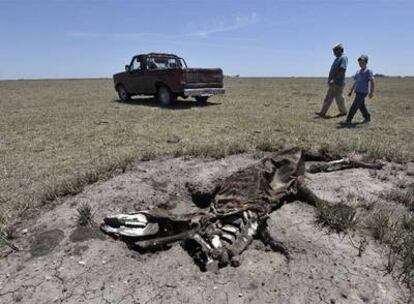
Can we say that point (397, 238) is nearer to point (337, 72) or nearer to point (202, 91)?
point (337, 72)

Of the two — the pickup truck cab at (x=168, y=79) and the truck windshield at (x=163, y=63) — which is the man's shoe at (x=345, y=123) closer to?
the pickup truck cab at (x=168, y=79)

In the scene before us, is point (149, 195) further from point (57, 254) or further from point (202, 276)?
point (202, 276)

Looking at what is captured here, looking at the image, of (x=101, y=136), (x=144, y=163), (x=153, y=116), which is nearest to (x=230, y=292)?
(x=144, y=163)

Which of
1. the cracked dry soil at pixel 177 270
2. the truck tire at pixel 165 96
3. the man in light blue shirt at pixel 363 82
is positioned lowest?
the cracked dry soil at pixel 177 270

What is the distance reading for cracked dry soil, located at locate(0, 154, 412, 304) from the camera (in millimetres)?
2879

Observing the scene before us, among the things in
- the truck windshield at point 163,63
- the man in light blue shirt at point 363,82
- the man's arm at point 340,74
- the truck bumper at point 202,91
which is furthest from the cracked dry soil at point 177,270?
the truck windshield at point 163,63

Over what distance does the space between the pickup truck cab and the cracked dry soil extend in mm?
8787

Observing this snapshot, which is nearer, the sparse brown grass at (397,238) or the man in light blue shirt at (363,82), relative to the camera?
the sparse brown grass at (397,238)

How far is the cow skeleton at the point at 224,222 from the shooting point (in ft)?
11.3

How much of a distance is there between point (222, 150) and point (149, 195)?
203 cm

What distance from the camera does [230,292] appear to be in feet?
9.57

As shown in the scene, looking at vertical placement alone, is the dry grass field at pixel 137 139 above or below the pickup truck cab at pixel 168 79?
below

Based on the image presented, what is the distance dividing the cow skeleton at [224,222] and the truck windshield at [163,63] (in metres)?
10.2

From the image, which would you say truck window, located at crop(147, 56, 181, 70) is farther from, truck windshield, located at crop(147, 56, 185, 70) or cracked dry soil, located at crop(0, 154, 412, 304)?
cracked dry soil, located at crop(0, 154, 412, 304)
